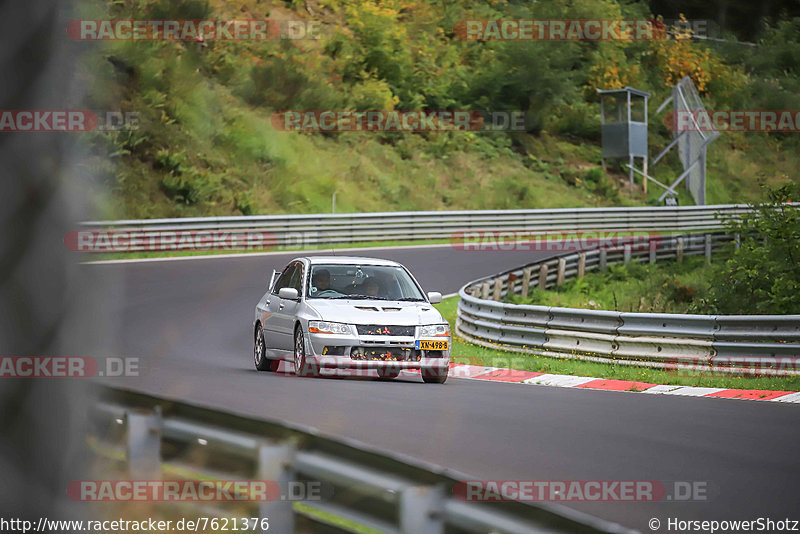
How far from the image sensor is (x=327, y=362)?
14.0 meters

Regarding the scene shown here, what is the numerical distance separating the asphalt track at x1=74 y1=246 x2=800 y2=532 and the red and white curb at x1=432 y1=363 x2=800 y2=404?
72 centimetres

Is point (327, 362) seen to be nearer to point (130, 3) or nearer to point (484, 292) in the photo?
point (484, 292)

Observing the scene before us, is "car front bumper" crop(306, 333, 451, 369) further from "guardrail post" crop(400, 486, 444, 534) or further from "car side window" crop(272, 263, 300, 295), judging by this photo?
"guardrail post" crop(400, 486, 444, 534)

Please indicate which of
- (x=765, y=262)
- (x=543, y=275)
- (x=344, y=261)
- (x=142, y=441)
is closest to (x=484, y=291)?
(x=543, y=275)

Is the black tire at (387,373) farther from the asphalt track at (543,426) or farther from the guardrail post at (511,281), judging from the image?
the guardrail post at (511,281)

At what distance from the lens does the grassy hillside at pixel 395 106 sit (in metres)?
41.2

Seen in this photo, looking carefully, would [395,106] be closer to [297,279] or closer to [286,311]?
Answer: [297,279]

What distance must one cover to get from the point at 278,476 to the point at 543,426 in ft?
24.8

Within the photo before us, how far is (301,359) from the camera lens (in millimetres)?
14445

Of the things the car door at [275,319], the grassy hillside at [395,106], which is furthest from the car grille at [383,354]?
the grassy hillside at [395,106]

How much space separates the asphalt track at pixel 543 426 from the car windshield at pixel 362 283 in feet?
4.06

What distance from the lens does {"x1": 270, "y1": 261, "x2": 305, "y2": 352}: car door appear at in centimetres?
1480

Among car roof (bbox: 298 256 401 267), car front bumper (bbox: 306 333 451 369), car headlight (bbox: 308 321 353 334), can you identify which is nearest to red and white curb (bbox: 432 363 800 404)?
car front bumper (bbox: 306 333 451 369)

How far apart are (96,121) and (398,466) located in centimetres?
139
